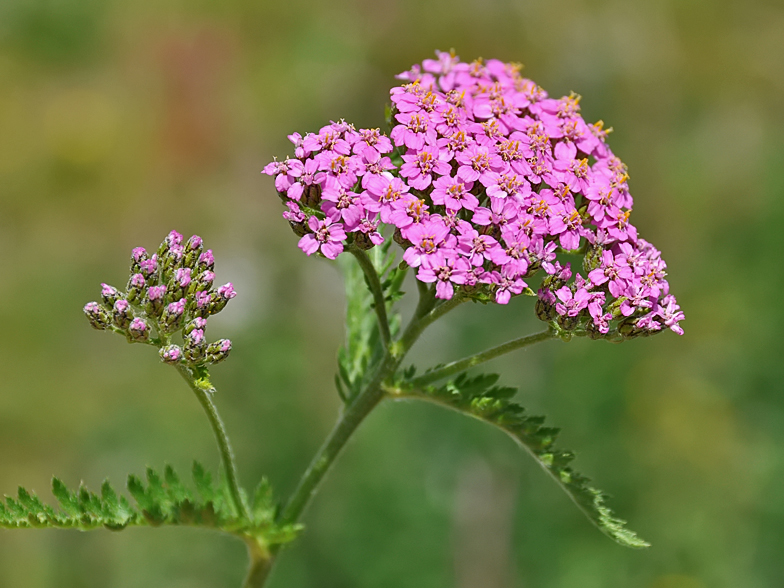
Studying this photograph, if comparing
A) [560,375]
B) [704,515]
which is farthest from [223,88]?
[704,515]

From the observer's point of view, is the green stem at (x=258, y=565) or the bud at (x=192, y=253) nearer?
the bud at (x=192, y=253)

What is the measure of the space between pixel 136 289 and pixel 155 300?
0.13 m

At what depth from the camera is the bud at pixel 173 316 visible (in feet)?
12.3

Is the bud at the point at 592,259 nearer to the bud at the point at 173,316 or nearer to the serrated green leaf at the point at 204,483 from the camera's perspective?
the bud at the point at 173,316

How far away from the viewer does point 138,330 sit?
3717 mm

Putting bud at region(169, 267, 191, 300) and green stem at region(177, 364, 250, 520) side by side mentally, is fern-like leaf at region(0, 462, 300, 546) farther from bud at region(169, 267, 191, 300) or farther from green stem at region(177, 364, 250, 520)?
bud at region(169, 267, 191, 300)

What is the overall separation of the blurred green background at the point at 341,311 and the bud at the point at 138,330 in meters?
5.06

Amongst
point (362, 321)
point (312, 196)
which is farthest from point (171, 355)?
point (362, 321)

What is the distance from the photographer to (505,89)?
15.5 ft

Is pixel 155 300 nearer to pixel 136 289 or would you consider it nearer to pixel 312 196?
pixel 136 289

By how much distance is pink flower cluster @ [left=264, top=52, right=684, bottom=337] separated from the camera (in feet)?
12.3

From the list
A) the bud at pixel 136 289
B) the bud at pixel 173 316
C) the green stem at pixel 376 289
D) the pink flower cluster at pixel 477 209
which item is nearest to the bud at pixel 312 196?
the pink flower cluster at pixel 477 209

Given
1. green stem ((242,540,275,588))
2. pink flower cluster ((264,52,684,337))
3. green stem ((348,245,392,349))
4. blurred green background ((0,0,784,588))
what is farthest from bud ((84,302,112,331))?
blurred green background ((0,0,784,588))

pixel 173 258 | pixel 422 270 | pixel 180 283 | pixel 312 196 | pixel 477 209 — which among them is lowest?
pixel 180 283
